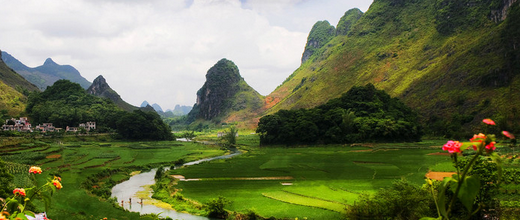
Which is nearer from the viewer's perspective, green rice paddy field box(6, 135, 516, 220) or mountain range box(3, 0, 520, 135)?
green rice paddy field box(6, 135, 516, 220)

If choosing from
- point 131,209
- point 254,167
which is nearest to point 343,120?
point 254,167

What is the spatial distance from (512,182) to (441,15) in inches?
5808

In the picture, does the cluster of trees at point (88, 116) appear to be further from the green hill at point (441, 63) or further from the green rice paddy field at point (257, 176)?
the green hill at point (441, 63)

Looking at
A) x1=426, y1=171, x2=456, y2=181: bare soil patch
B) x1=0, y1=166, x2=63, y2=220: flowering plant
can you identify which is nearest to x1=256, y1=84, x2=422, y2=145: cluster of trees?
x1=426, y1=171, x2=456, y2=181: bare soil patch

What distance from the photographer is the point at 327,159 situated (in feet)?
201

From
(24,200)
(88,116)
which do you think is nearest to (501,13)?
(24,200)

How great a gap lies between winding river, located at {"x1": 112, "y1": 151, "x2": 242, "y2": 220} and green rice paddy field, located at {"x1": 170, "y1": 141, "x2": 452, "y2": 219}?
12.3ft

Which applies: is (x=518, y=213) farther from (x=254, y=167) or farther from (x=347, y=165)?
(x=254, y=167)

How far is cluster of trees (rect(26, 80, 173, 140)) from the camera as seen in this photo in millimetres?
112438

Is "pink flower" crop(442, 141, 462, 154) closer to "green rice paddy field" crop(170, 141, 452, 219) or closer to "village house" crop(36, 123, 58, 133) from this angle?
"green rice paddy field" crop(170, 141, 452, 219)

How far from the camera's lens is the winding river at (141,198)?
1322 inches

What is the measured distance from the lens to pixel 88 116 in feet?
404

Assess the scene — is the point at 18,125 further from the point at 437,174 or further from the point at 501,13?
the point at 501,13

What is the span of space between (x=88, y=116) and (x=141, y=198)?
321 feet
